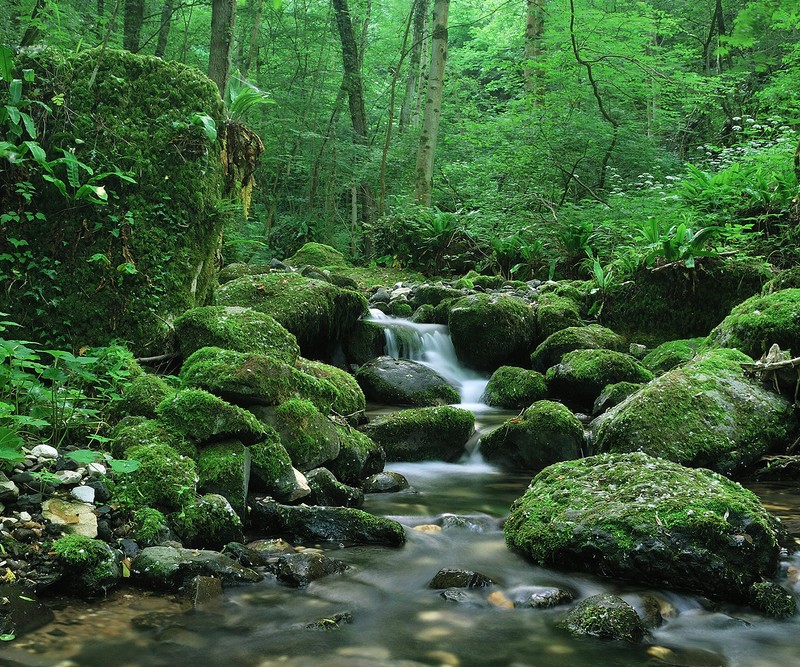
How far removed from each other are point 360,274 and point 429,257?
5.29 feet

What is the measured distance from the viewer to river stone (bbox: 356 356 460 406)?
753cm

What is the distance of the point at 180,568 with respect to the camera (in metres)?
3.10

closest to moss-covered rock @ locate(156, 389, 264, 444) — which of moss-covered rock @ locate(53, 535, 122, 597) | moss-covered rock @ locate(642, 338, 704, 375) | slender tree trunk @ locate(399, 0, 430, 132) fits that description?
moss-covered rock @ locate(53, 535, 122, 597)

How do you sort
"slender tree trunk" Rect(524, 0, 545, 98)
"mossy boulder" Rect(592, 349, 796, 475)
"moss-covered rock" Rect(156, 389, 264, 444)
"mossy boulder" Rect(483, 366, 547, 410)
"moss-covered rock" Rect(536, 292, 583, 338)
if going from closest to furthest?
"moss-covered rock" Rect(156, 389, 264, 444)
"mossy boulder" Rect(592, 349, 796, 475)
"mossy boulder" Rect(483, 366, 547, 410)
"moss-covered rock" Rect(536, 292, 583, 338)
"slender tree trunk" Rect(524, 0, 545, 98)

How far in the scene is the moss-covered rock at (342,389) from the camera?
602cm

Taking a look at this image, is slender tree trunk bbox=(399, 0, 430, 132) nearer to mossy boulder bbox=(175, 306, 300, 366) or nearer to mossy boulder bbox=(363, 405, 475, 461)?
mossy boulder bbox=(175, 306, 300, 366)

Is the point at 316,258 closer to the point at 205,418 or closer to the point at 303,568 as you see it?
the point at 205,418

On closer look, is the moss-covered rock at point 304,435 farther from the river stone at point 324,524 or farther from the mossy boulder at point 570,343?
the mossy boulder at point 570,343

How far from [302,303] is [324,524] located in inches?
168

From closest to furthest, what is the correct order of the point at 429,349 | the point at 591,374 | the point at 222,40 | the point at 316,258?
the point at 591,374 → the point at 222,40 → the point at 429,349 → the point at 316,258

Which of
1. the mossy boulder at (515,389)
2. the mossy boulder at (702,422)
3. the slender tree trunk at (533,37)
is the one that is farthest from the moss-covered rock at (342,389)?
the slender tree trunk at (533,37)

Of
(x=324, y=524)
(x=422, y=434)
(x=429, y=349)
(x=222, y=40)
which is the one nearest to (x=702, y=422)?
(x=422, y=434)

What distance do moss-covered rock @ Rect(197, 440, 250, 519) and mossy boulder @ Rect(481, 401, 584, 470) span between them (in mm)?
2635

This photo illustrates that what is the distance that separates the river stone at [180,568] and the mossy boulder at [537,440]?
3047mm
